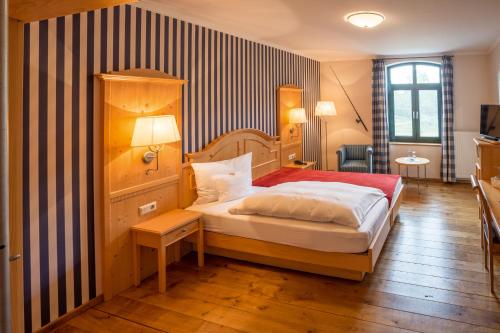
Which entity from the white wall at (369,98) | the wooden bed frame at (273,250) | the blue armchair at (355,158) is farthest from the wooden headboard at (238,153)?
the white wall at (369,98)

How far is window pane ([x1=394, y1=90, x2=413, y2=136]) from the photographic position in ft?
23.5

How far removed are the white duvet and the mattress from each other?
0.15 ft

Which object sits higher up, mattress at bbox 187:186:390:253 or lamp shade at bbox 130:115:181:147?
lamp shade at bbox 130:115:181:147

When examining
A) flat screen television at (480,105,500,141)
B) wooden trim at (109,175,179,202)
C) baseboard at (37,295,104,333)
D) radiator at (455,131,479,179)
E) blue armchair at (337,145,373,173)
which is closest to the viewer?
baseboard at (37,295,104,333)

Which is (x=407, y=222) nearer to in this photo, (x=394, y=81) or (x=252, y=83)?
(x=252, y=83)

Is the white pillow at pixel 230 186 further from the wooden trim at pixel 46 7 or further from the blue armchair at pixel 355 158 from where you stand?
the blue armchair at pixel 355 158

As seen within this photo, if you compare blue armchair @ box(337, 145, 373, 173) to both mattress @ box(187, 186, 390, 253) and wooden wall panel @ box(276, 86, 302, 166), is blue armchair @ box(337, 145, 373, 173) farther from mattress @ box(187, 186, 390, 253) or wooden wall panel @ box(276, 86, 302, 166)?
mattress @ box(187, 186, 390, 253)

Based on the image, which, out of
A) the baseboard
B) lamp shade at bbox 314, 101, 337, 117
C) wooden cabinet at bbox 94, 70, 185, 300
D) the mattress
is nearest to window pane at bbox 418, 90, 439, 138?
lamp shade at bbox 314, 101, 337, 117

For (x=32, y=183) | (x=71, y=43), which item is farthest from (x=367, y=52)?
(x=32, y=183)

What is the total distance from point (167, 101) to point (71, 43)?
3.22 feet

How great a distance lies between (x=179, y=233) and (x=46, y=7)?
6.28 ft

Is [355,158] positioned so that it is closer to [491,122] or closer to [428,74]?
[428,74]

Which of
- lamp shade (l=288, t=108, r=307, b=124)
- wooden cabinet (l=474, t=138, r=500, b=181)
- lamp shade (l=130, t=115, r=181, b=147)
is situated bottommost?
wooden cabinet (l=474, t=138, r=500, b=181)

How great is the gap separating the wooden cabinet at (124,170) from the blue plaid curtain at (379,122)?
4923 mm
